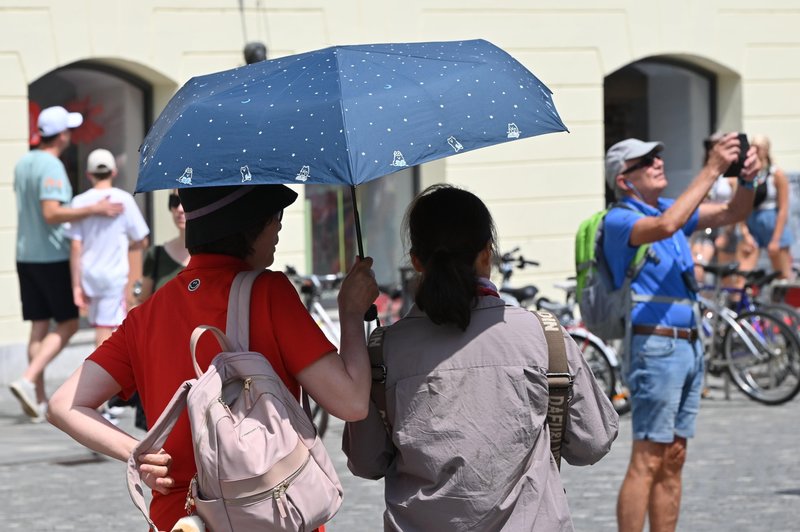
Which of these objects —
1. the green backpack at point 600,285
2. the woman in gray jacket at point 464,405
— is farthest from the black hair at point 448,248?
the green backpack at point 600,285

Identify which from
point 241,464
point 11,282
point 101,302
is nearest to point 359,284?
point 241,464

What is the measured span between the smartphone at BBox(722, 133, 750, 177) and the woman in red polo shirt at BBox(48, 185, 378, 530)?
7.86 ft

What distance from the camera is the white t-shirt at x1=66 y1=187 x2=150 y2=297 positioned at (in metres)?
10.0

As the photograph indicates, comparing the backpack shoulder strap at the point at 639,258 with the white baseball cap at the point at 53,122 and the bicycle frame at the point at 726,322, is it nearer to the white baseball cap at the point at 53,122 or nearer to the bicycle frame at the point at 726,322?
the bicycle frame at the point at 726,322

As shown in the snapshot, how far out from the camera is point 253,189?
335cm

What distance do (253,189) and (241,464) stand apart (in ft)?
2.08

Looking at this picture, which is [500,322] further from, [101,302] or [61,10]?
[61,10]

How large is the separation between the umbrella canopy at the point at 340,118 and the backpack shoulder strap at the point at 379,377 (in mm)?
496

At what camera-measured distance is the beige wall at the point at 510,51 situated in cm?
1256

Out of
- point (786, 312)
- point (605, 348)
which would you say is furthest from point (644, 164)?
point (786, 312)

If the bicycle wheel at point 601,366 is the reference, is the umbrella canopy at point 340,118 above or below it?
above

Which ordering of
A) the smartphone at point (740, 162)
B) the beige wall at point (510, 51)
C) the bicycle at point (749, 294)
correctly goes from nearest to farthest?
the smartphone at point (740, 162), the bicycle at point (749, 294), the beige wall at point (510, 51)

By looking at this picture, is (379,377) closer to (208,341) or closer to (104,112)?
(208,341)

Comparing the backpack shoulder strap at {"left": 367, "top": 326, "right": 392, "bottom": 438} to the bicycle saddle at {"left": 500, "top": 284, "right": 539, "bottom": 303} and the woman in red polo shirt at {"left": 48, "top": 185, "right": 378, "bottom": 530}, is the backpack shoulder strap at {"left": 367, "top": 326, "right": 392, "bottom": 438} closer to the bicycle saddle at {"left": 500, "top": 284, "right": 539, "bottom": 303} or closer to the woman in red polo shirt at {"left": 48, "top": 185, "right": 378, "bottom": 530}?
the woman in red polo shirt at {"left": 48, "top": 185, "right": 378, "bottom": 530}
